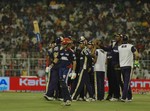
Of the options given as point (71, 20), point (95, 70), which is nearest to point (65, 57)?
point (95, 70)

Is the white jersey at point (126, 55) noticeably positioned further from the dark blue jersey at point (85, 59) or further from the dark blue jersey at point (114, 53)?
the dark blue jersey at point (85, 59)

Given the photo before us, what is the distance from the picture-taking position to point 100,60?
18344mm

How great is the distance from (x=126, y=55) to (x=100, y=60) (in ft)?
4.31

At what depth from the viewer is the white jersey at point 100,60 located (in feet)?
59.6

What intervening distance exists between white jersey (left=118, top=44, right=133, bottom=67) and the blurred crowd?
1364 cm

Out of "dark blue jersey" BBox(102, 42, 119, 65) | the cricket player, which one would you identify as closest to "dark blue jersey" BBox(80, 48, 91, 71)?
"dark blue jersey" BBox(102, 42, 119, 65)

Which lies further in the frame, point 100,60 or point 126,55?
point 100,60

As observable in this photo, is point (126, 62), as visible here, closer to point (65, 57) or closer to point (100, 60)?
point (100, 60)

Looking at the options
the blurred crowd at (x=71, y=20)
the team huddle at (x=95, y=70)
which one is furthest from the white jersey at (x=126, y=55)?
the blurred crowd at (x=71, y=20)

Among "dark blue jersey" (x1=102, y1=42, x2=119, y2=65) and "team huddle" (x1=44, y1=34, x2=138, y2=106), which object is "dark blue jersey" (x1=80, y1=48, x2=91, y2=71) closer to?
"team huddle" (x1=44, y1=34, x2=138, y2=106)

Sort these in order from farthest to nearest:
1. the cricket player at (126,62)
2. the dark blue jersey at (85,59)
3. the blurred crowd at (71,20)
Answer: the blurred crowd at (71,20)
the dark blue jersey at (85,59)
the cricket player at (126,62)

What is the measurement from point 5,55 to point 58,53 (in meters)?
11.4

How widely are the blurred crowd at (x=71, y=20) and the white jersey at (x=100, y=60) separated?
12942 millimetres

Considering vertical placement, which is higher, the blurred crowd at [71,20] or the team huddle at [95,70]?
the blurred crowd at [71,20]
